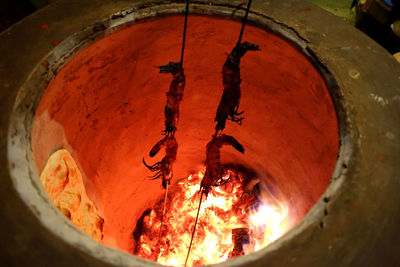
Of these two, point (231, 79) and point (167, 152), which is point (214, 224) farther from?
point (231, 79)

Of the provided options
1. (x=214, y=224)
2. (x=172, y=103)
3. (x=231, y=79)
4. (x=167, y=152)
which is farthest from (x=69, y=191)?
(x=214, y=224)

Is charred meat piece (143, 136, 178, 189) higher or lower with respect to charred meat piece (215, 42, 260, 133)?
lower

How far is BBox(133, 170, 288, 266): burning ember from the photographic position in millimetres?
3469

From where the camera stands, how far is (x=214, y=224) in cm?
370

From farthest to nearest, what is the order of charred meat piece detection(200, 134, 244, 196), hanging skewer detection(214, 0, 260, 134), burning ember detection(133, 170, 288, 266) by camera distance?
burning ember detection(133, 170, 288, 266)
charred meat piece detection(200, 134, 244, 196)
hanging skewer detection(214, 0, 260, 134)

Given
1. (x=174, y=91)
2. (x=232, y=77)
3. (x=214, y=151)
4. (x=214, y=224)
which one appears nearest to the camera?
(x=232, y=77)

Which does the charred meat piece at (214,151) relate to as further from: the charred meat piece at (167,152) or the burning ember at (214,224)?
the burning ember at (214,224)

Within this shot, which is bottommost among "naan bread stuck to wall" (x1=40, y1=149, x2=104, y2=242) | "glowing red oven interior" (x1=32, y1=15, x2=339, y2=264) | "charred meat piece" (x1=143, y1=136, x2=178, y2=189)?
"naan bread stuck to wall" (x1=40, y1=149, x2=104, y2=242)

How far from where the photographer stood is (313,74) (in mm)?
2301

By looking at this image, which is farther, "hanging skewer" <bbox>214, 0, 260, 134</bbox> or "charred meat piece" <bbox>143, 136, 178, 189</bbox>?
"charred meat piece" <bbox>143, 136, 178, 189</bbox>

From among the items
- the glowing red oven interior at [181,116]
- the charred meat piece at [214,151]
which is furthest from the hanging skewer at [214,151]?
the glowing red oven interior at [181,116]

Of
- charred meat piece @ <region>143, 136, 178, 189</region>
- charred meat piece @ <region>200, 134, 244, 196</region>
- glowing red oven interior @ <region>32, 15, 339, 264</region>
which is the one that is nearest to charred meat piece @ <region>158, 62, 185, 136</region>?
charred meat piece @ <region>143, 136, 178, 189</region>

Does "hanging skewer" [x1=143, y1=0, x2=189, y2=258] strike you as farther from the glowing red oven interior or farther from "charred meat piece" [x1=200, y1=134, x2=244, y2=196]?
the glowing red oven interior

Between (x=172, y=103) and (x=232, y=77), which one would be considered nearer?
(x=232, y=77)
